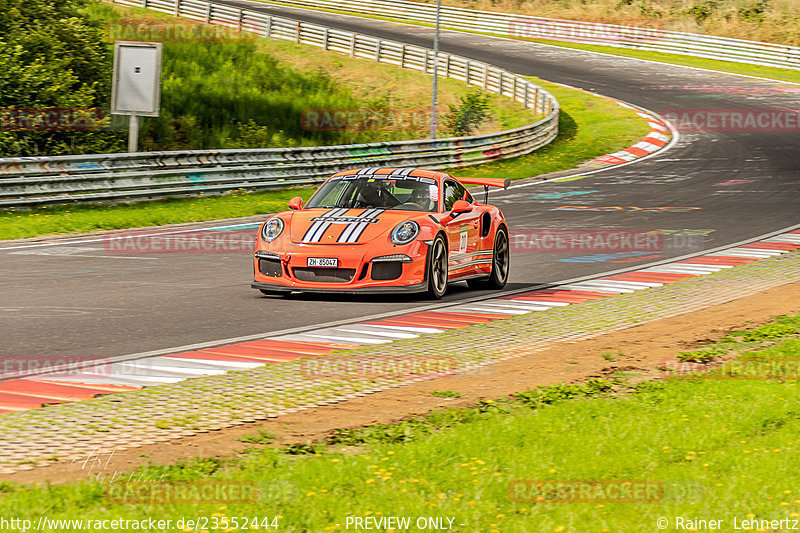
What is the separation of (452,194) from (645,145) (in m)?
25.1

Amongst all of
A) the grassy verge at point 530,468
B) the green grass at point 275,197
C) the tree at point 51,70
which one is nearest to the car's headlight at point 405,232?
the grassy verge at point 530,468

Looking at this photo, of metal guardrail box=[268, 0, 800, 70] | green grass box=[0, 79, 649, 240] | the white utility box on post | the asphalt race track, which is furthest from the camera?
metal guardrail box=[268, 0, 800, 70]

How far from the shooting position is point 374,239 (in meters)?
11.3

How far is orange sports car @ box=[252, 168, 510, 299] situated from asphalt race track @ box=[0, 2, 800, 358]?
283 mm

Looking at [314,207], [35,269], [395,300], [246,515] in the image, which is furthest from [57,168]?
[246,515]

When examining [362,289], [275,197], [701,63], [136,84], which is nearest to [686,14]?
[701,63]

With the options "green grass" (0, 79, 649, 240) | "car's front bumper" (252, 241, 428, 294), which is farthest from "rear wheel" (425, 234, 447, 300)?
"green grass" (0, 79, 649, 240)

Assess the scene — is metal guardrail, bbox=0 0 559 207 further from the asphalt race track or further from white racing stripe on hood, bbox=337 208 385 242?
white racing stripe on hood, bbox=337 208 385 242

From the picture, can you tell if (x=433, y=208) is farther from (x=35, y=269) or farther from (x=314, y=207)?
(x=35, y=269)

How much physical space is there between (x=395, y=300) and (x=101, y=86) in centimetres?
1994

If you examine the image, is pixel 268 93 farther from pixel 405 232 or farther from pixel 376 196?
pixel 405 232

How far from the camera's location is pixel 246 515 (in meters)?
4.33

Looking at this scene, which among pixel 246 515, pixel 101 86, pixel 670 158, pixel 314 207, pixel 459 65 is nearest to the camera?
pixel 246 515

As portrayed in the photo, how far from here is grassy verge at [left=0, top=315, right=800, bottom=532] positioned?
14.5ft
